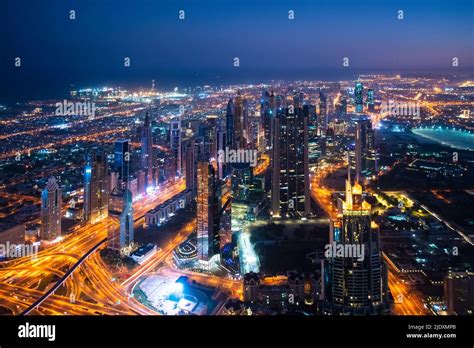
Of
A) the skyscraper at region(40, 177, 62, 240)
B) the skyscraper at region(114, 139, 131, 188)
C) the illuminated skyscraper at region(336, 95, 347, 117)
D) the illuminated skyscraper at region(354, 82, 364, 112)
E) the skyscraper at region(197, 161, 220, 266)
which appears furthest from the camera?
the illuminated skyscraper at region(336, 95, 347, 117)

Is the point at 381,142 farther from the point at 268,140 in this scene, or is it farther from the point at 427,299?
the point at 427,299

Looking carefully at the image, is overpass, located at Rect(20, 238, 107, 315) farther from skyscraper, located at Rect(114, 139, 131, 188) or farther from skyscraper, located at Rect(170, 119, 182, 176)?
skyscraper, located at Rect(170, 119, 182, 176)

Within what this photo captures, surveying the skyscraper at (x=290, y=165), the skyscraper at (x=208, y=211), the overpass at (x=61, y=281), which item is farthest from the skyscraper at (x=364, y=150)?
the overpass at (x=61, y=281)

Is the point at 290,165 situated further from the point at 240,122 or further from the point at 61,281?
the point at 61,281

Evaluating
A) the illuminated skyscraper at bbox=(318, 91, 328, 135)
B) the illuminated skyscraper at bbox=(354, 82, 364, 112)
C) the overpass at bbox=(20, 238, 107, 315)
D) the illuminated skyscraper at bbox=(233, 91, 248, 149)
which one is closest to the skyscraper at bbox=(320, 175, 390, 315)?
the overpass at bbox=(20, 238, 107, 315)

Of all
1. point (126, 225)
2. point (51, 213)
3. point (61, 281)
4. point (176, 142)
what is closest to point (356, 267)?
point (61, 281)

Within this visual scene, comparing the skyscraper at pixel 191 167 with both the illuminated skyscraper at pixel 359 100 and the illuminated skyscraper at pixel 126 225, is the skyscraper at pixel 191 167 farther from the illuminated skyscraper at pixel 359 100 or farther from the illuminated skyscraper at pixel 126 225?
the illuminated skyscraper at pixel 359 100
